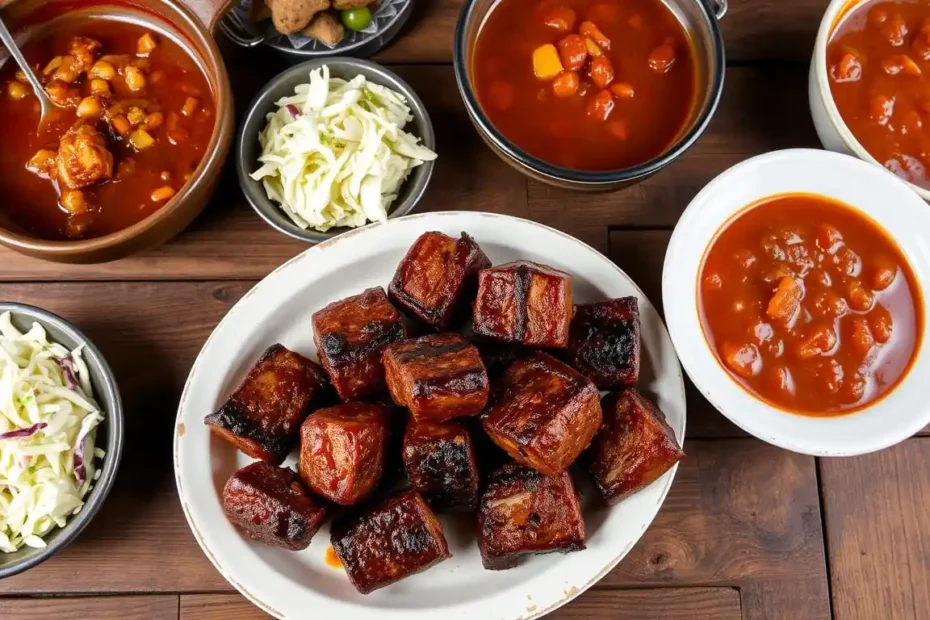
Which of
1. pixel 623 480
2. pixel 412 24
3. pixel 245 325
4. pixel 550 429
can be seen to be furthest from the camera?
pixel 412 24

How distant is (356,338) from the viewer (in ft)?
8.68

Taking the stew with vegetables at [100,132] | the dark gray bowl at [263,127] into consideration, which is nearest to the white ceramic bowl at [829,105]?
the dark gray bowl at [263,127]

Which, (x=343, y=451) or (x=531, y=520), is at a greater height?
(x=343, y=451)

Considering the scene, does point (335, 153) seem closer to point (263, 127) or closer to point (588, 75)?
point (263, 127)

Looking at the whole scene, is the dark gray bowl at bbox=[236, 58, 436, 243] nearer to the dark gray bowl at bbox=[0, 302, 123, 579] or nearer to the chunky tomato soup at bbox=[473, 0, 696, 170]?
the chunky tomato soup at bbox=[473, 0, 696, 170]

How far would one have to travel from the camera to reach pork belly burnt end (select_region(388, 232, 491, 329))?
2.71m

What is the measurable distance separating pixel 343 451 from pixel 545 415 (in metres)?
0.66

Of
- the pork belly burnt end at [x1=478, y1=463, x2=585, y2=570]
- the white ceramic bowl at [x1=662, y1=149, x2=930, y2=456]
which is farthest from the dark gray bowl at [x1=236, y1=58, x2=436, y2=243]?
the pork belly burnt end at [x1=478, y1=463, x2=585, y2=570]

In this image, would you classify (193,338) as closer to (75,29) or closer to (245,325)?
(245,325)

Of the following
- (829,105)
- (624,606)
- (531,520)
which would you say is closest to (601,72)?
(829,105)

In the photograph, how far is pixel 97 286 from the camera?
304 centimetres

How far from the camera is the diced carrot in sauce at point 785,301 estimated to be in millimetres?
2604

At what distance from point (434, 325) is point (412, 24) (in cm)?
133

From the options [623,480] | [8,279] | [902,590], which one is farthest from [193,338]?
[902,590]
